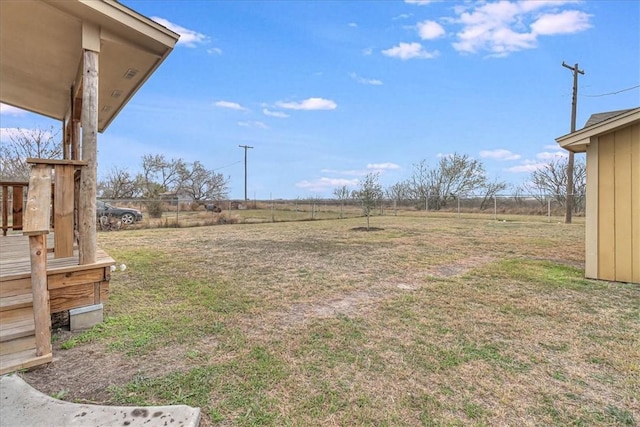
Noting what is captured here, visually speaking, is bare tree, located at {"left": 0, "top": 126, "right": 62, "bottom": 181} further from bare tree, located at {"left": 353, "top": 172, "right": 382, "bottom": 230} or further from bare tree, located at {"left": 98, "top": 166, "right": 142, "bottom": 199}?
bare tree, located at {"left": 353, "top": 172, "right": 382, "bottom": 230}

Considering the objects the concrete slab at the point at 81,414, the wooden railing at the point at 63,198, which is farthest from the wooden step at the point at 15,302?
the concrete slab at the point at 81,414

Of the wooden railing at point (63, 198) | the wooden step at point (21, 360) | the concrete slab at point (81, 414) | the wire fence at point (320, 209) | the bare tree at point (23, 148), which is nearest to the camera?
the concrete slab at point (81, 414)

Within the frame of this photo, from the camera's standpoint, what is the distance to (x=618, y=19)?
23.8 ft

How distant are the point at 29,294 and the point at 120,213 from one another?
1172 centimetres

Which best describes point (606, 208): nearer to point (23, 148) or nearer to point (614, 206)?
point (614, 206)

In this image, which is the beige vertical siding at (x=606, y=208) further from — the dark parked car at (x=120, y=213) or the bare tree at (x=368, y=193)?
the dark parked car at (x=120, y=213)

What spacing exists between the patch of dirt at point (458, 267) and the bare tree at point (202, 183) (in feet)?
86.0

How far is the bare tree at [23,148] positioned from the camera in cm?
1423

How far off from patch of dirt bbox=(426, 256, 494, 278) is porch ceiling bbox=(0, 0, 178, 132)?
449 cm

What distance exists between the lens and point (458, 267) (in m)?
5.29

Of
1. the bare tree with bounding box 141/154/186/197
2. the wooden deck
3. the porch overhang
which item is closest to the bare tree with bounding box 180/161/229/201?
the bare tree with bounding box 141/154/186/197

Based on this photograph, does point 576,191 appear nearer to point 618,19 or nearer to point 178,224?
point 618,19

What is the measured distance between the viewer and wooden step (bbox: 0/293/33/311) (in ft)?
7.61

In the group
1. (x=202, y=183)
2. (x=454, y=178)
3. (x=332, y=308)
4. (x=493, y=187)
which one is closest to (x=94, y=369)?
(x=332, y=308)
